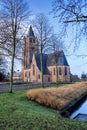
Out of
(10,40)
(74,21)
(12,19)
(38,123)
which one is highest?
(12,19)

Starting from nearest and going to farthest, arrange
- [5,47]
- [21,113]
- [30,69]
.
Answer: [21,113] < [5,47] < [30,69]

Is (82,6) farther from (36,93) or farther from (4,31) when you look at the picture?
(4,31)

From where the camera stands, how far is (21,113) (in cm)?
1226

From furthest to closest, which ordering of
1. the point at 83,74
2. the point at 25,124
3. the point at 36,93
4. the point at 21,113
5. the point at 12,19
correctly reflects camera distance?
the point at 83,74 → the point at 12,19 → the point at 36,93 → the point at 21,113 → the point at 25,124

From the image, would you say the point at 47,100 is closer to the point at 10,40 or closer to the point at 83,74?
the point at 10,40

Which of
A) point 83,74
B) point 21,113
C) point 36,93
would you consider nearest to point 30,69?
point 83,74

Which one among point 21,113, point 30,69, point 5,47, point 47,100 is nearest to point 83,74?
point 30,69

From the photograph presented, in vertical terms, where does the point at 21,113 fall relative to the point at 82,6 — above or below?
below

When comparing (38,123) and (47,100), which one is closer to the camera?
(38,123)

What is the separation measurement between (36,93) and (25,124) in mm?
10266

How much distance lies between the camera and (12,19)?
2341cm

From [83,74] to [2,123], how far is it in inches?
2891

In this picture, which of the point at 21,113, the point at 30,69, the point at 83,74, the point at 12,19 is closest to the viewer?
the point at 21,113

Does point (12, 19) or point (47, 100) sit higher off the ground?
point (12, 19)
